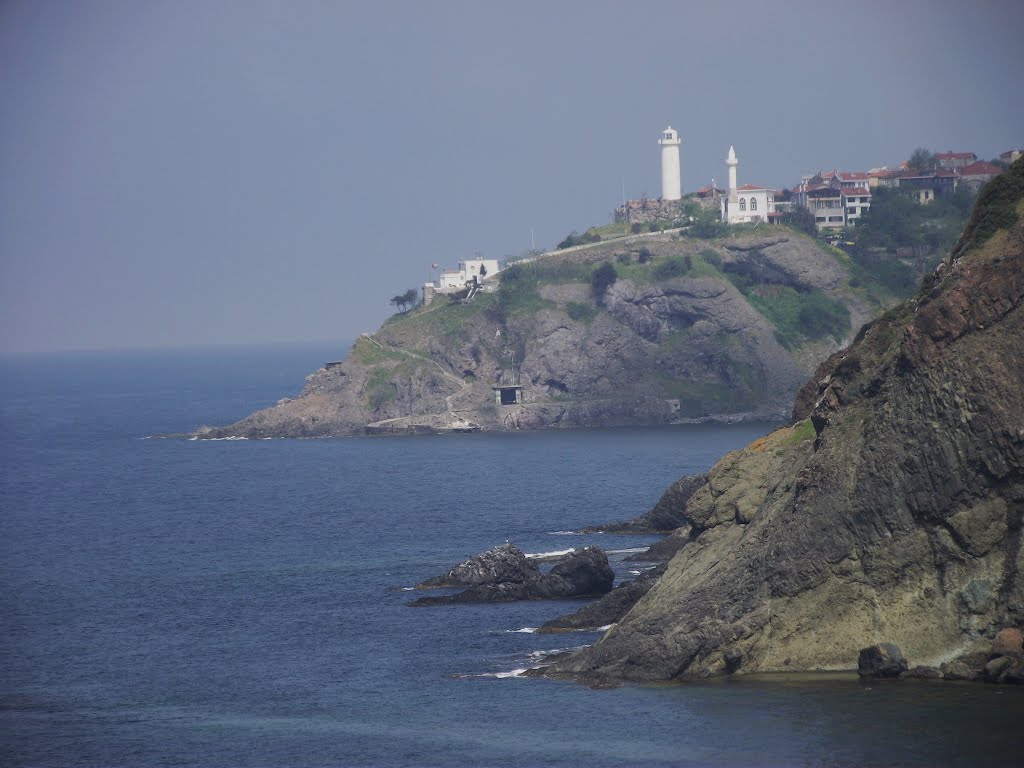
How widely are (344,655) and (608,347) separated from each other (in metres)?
106

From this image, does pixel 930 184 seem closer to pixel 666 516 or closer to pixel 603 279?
pixel 603 279

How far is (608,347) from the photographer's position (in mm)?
163125

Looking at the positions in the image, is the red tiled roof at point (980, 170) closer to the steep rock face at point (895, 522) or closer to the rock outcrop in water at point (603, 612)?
the rock outcrop in water at point (603, 612)

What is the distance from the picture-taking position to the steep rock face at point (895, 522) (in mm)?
47312

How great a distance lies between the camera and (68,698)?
54375 mm

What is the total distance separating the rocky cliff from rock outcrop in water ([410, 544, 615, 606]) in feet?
286

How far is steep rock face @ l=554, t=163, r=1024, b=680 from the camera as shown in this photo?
4731cm

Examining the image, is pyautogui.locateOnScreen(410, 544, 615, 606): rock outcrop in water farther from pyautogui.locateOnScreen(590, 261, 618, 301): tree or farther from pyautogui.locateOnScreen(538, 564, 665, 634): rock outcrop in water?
pyautogui.locateOnScreen(590, 261, 618, 301): tree

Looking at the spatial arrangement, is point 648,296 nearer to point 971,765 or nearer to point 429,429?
point 429,429

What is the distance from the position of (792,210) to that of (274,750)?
148m

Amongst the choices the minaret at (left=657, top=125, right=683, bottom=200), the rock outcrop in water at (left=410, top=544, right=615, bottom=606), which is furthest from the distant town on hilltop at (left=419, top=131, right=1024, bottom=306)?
the rock outcrop in water at (left=410, top=544, right=615, bottom=606)

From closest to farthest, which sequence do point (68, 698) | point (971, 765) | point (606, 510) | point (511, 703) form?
point (971, 765) → point (511, 703) → point (68, 698) → point (606, 510)

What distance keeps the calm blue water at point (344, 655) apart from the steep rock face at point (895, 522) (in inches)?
72.5

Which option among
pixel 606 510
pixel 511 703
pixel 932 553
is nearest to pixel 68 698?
pixel 511 703
